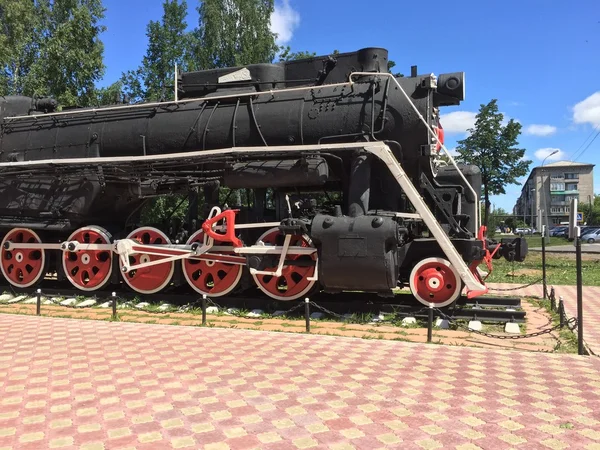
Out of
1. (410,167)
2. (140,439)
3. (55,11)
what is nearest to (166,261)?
(410,167)

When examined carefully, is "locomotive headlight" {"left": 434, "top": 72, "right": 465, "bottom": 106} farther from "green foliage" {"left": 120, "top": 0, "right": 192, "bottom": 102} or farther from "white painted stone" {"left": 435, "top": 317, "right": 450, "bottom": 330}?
"green foliage" {"left": 120, "top": 0, "right": 192, "bottom": 102}

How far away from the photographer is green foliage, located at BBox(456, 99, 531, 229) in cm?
2561

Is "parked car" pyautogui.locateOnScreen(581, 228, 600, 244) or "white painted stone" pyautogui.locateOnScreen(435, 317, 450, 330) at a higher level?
"parked car" pyautogui.locateOnScreen(581, 228, 600, 244)

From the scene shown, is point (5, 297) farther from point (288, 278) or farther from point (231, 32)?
point (231, 32)

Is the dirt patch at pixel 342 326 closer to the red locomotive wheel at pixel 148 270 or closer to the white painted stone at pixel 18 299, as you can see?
the white painted stone at pixel 18 299

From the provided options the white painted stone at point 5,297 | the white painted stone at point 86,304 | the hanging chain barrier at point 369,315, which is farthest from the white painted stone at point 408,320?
the white painted stone at point 5,297

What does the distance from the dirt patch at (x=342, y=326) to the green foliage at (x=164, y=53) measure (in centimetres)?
1715

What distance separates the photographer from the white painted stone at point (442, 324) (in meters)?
6.73

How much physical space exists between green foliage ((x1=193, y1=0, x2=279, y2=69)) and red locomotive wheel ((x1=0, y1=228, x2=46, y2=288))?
15561mm


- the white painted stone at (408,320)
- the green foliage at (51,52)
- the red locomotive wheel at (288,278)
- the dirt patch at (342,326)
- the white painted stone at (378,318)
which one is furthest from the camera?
the green foliage at (51,52)

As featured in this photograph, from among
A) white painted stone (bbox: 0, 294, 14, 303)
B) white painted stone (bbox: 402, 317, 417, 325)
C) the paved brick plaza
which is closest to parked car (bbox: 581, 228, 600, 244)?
white painted stone (bbox: 402, 317, 417, 325)

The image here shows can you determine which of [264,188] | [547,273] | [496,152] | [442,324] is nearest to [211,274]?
[264,188]

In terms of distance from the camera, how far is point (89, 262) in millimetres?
9078

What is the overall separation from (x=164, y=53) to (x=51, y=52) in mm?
5149
